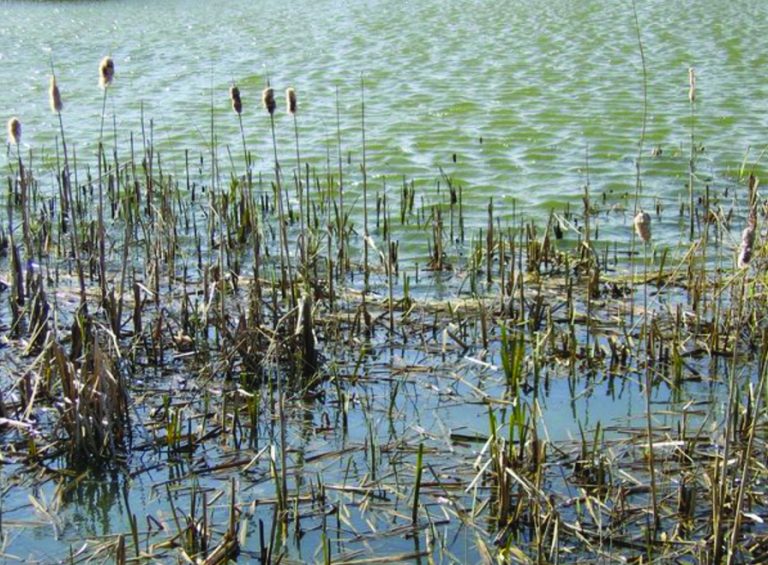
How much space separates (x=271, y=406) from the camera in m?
4.75

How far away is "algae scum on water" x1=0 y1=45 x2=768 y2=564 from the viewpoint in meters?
3.87

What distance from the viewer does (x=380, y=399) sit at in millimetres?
5098

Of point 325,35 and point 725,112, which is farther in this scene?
point 325,35

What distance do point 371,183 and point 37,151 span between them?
3.14m

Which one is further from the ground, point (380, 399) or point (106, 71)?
point (106, 71)

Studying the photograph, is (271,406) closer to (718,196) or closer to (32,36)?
(718,196)

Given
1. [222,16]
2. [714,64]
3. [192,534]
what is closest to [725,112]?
[714,64]

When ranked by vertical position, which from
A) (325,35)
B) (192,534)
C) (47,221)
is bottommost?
(192,534)

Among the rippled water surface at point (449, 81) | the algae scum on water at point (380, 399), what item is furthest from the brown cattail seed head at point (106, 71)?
the rippled water surface at point (449, 81)

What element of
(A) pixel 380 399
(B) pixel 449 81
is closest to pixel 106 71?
(A) pixel 380 399

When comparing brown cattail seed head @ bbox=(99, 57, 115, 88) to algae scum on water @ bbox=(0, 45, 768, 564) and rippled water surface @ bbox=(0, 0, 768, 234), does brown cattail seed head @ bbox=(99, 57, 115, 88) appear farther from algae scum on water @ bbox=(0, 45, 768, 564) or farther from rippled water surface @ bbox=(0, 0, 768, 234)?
rippled water surface @ bbox=(0, 0, 768, 234)

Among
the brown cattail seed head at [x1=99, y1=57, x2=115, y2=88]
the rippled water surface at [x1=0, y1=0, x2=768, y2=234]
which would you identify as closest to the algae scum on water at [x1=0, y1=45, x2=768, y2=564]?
the brown cattail seed head at [x1=99, y1=57, x2=115, y2=88]

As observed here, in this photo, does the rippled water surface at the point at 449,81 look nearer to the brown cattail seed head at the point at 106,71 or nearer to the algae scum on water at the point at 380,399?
the algae scum on water at the point at 380,399

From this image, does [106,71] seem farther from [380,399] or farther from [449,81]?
[449,81]
